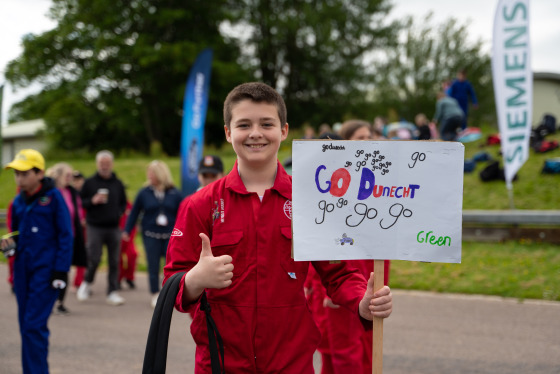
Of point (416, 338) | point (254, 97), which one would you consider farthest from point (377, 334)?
point (416, 338)

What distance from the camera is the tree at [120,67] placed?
1358 inches

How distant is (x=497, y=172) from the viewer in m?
12.8

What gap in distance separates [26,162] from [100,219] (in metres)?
3.83

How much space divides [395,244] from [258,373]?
0.83 meters

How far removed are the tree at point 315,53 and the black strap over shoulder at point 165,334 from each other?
126 ft

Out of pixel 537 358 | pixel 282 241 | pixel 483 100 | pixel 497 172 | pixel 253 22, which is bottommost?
pixel 537 358

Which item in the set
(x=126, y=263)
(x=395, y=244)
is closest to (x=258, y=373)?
(x=395, y=244)

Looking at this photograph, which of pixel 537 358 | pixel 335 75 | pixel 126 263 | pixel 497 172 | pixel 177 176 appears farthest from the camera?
pixel 335 75

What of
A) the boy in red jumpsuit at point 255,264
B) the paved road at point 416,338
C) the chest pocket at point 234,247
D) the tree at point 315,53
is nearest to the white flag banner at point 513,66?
the paved road at point 416,338

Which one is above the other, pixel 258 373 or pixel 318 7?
pixel 318 7

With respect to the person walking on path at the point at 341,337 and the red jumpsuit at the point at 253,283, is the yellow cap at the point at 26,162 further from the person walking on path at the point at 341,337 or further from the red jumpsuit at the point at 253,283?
the red jumpsuit at the point at 253,283

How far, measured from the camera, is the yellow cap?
16.3ft

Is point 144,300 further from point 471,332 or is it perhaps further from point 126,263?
point 471,332

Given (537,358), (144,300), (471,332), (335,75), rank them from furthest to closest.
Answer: (335,75) < (144,300) < (471,332) < (537,358)
